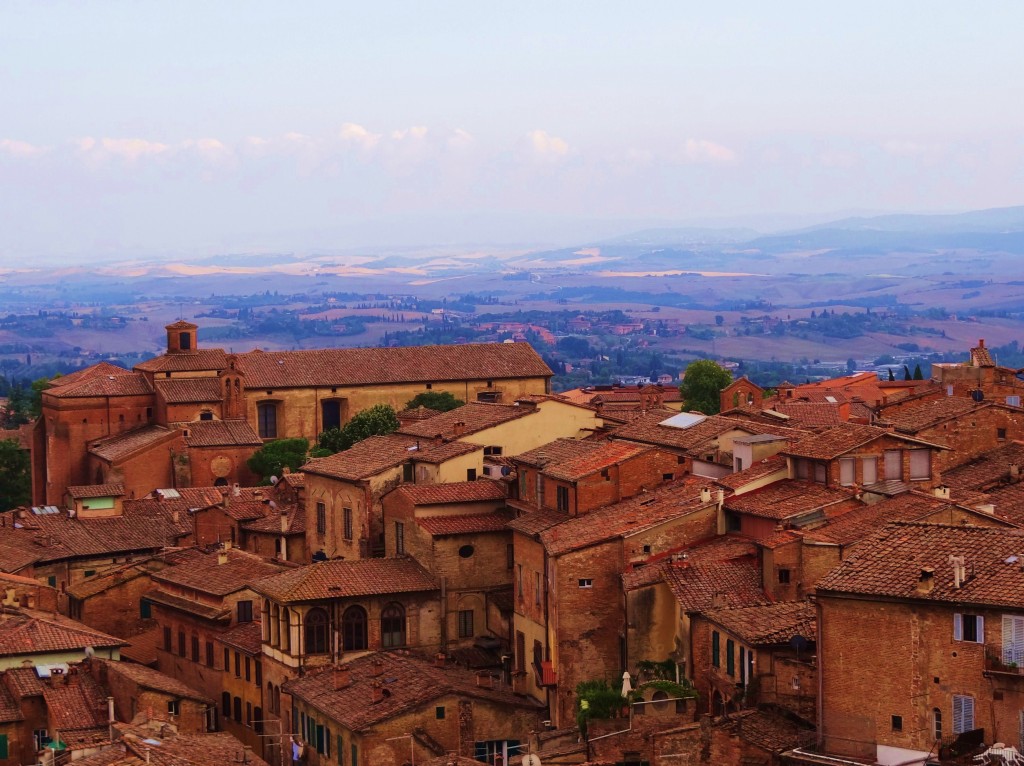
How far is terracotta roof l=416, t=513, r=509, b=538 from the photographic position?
42.2 meters

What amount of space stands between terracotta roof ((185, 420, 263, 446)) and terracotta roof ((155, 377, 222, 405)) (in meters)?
1.16

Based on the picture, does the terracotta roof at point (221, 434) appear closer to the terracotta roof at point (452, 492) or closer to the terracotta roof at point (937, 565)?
the terracotta roof at point (452, 492)

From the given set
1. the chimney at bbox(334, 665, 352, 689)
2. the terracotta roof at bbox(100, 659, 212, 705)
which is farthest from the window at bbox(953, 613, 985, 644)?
the terracotta roof at bbox(100, 659, 212, 705)

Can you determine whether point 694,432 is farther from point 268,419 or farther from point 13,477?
point 13,477

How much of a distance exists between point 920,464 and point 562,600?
7129 millimetres

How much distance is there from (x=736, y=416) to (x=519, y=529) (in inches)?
439

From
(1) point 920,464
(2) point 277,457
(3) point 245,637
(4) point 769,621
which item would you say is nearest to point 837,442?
(1) point 920,464

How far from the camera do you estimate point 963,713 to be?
26406mm

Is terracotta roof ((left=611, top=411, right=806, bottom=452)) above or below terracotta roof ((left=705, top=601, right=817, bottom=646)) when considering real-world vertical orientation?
above

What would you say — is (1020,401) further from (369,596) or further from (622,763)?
(622,763)

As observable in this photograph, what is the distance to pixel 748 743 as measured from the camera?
2938 cm

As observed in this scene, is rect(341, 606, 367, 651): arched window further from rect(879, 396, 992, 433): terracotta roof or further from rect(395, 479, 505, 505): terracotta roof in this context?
rect(879, 396, 992, 433): terracotta roof

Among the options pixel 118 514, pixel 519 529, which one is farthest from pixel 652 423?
pixel 118 514

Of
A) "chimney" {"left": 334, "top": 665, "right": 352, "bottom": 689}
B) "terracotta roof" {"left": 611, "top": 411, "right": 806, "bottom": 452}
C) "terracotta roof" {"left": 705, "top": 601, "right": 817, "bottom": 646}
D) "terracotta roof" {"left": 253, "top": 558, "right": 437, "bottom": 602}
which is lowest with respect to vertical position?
"chimney" {"left": 334, "top": 665, "right": 352, "bottom": 689}
